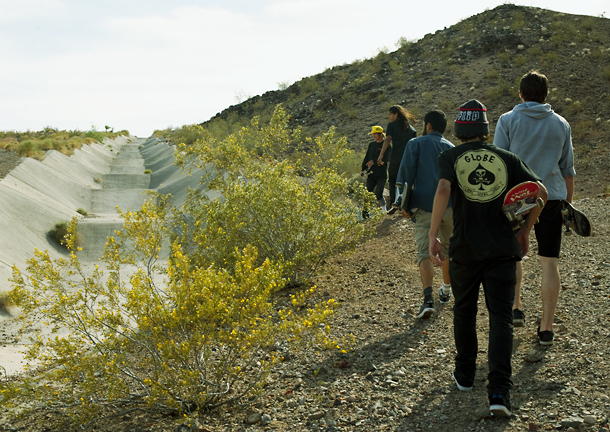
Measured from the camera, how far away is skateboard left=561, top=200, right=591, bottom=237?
359cm

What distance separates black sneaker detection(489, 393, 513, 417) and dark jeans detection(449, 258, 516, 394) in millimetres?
29

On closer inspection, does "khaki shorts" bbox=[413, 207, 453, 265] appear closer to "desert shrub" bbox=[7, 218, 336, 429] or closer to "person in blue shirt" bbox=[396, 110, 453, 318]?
"person in blue shirt" bbox=[396, 110, 453, 318]

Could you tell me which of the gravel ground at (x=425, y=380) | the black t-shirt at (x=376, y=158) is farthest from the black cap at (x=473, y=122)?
the black t-shirt at (x=376, y=158)

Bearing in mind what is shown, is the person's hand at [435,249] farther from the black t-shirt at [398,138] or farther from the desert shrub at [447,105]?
the desert shrub at [447,105]

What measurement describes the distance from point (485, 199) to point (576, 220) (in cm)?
114

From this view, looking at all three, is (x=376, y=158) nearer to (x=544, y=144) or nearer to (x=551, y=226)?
(x=544, y=144)

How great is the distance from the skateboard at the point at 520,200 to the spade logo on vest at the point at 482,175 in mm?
70

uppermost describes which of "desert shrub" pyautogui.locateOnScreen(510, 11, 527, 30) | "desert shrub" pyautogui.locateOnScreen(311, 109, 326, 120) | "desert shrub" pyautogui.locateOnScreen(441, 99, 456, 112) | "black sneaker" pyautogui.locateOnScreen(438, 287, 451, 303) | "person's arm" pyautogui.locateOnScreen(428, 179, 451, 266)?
"desert shrub" pyautogui.locateOnScreen(510, 11, 527, 30)

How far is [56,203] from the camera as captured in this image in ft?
57.4

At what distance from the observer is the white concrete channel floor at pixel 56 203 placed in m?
10.6

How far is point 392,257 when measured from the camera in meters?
7.22

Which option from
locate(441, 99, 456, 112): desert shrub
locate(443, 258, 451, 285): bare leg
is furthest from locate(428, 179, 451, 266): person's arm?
locate(441, 99, 456, 112): desert shrub

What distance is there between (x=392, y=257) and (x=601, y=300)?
9.95 feet

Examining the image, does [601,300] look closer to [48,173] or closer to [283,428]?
[283,428]
